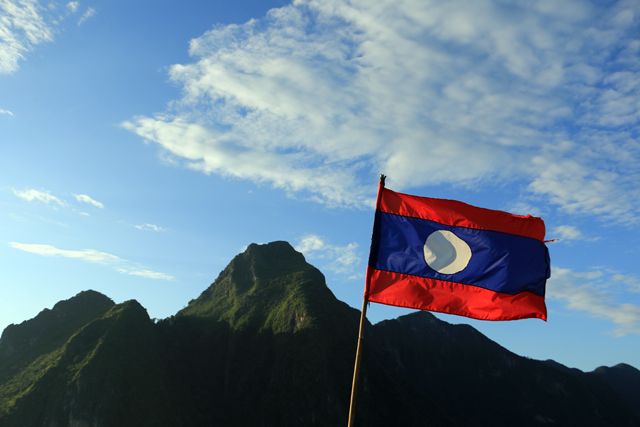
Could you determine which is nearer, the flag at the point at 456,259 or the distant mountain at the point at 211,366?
the flag at the point at 456,259

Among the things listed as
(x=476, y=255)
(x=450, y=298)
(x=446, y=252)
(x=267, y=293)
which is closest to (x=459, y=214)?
(x=446, y=252)

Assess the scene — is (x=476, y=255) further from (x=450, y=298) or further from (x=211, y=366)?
(x=211, y=366)

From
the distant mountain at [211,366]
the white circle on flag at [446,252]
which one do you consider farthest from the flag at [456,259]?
the distant mountain at [211,366]

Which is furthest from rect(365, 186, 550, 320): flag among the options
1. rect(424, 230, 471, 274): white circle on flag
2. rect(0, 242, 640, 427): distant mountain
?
rect(0, 242, 640, 427): distant mountain

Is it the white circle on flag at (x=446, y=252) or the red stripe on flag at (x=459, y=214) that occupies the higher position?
the red stripe on flag at (x=459, y=214)

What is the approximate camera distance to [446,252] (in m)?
17.1

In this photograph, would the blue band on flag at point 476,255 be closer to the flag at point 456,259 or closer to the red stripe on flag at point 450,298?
the flag at point 456,259

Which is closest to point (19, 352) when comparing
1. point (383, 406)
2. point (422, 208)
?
point (383, 406)

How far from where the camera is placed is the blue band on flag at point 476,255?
1672 centimetres

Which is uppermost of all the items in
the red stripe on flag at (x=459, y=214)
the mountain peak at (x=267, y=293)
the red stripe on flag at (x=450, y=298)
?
the mountain peak at (x=267, y=293)

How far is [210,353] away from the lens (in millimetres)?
162875

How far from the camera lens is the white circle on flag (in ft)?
55.3

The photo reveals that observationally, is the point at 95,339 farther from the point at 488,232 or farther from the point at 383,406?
the point at 488,232

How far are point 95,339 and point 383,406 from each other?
243 feet
